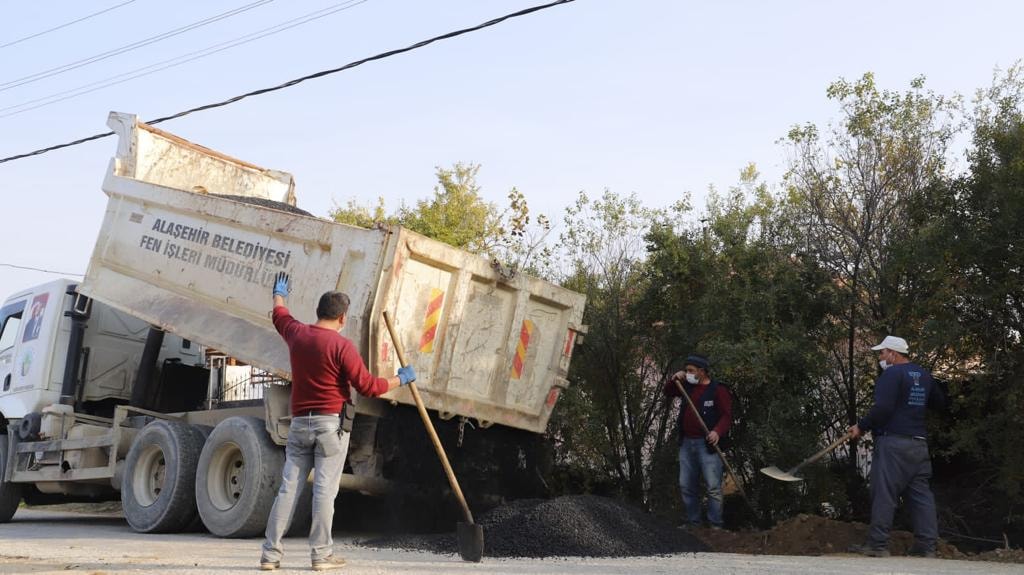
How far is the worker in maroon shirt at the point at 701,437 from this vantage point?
357 inches

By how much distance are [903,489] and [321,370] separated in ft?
14.1

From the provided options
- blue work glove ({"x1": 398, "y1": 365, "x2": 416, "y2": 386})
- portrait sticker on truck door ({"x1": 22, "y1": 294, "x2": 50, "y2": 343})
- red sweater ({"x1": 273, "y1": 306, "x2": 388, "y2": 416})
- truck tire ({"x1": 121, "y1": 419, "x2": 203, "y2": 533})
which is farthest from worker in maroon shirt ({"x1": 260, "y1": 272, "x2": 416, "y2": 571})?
portrait sticker on truck door ({"x1": 22, "y1": 294, "x2": 50, "y2": 343})

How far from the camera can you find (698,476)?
30.9 ft

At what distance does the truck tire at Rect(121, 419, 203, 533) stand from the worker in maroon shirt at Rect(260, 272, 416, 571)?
124 inches

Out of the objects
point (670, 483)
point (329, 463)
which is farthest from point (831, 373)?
point (329, 463)

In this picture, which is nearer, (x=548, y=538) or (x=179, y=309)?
(x=548, y=538)

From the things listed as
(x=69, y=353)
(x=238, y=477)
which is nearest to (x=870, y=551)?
(x=238, y=477)

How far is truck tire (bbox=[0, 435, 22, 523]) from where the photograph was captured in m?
10.8

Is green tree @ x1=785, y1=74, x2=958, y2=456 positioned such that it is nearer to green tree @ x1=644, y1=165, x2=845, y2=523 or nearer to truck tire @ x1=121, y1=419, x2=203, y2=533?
green tree @ x1=644, y1=165, x2=845, y2=523

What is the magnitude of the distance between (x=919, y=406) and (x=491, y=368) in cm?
323

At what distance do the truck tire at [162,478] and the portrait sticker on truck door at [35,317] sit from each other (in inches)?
82.5

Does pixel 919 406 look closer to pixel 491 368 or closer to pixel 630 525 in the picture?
pixel 630 525

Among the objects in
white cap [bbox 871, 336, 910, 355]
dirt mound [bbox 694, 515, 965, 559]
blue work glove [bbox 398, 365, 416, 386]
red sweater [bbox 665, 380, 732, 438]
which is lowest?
dirt mound [bbox 694, 515, 965, 559]

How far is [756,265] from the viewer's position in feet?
32.0
